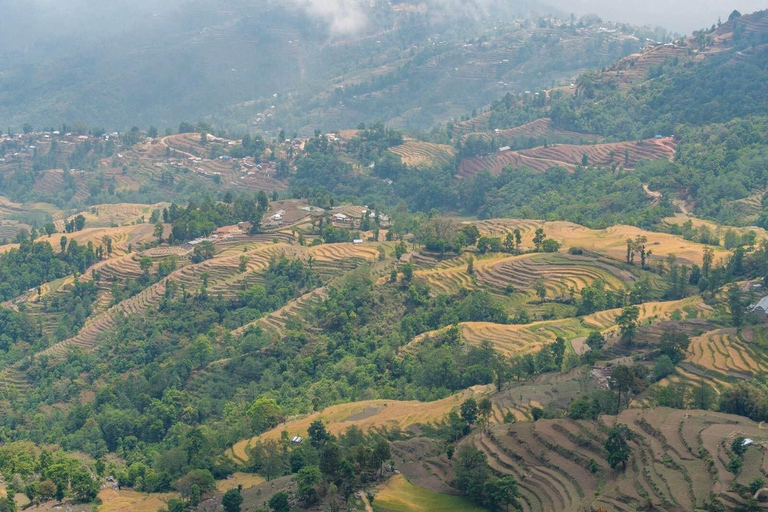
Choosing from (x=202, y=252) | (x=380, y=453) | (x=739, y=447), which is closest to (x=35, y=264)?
(x=202, y=252)

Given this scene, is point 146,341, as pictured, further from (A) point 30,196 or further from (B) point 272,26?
(B) point 272,26

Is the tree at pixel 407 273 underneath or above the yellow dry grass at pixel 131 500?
above

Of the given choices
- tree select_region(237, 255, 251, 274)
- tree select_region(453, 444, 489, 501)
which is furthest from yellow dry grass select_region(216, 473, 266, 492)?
tree select_region(237, 255, 251, 274)

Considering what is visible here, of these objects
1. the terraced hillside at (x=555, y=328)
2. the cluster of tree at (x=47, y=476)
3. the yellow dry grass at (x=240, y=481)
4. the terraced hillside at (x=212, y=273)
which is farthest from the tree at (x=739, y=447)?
the terraced hillside at (x=212, y=273)

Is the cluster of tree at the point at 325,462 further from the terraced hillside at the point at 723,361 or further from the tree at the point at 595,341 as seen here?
the terraced hillside at the point at 723,361

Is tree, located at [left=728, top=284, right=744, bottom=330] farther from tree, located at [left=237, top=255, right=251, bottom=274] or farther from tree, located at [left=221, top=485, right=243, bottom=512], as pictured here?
tree, located at [left=237, top=255, right=251, bottom=274]

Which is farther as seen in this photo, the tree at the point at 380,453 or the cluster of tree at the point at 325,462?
the tree at the point at 380,453

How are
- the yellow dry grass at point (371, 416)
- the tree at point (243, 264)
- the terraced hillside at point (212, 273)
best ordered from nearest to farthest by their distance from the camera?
the yellow dry grass at point (371, 416), the terraced hillside at point (212, 273), the tree at point (243, 264)
